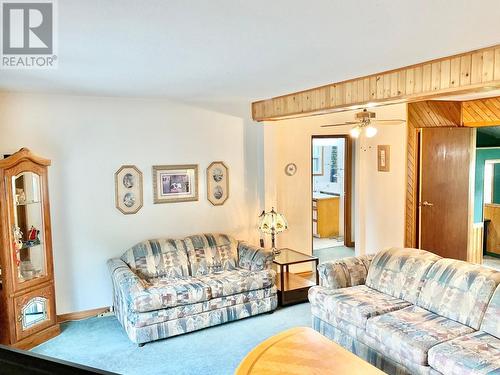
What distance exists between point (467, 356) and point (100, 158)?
151 inches

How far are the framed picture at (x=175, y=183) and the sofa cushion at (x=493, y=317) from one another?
129 inches

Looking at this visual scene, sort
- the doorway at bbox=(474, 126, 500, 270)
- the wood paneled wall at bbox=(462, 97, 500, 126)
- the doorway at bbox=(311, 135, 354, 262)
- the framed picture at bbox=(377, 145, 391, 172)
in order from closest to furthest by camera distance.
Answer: the wood paneled wall at bbox=(462, 97, 500, 126)
the framed picture at bbox=(377, 145, 391, 172)
the doorway at bbox=(474, 126, 500, 270)
the doorway at bbox=(311, 135, 354, 262)

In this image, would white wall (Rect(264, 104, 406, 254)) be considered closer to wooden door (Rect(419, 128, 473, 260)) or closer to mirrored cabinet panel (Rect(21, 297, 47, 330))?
wooden door (Rect(419, 128, 473, 260))

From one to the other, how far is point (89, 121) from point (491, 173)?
5.95 meters

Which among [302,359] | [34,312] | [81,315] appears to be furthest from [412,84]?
[81,315]

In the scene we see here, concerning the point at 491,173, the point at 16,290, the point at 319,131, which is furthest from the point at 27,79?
the point at 491,173

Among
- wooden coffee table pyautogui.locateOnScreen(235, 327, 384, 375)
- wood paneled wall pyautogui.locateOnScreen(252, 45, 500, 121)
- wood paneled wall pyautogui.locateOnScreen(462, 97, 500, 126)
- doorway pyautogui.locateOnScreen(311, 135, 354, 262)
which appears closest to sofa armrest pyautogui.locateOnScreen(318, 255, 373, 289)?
wooden coffee table pyautogui.locateOnScreen(235, 327, 384, 375)

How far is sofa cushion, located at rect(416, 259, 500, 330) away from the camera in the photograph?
3.10 metres

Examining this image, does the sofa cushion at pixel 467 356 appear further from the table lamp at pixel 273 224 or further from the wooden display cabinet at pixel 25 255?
the wooden display cabinet at pixel 25 255

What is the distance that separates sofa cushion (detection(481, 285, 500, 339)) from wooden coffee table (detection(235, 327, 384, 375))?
40.2 inches

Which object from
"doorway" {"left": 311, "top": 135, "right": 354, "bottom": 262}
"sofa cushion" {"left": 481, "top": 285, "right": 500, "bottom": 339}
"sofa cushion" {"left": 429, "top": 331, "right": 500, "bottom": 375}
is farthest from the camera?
"doorway" {"left": 311, "top": 135, "right": 354, "bottom": 262}

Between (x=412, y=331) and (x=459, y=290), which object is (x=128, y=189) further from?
(x=459, y=290)

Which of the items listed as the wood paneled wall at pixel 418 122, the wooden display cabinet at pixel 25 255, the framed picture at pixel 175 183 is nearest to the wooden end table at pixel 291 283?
the framed picture at pixel 175 183

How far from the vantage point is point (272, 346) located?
9.41 feet
